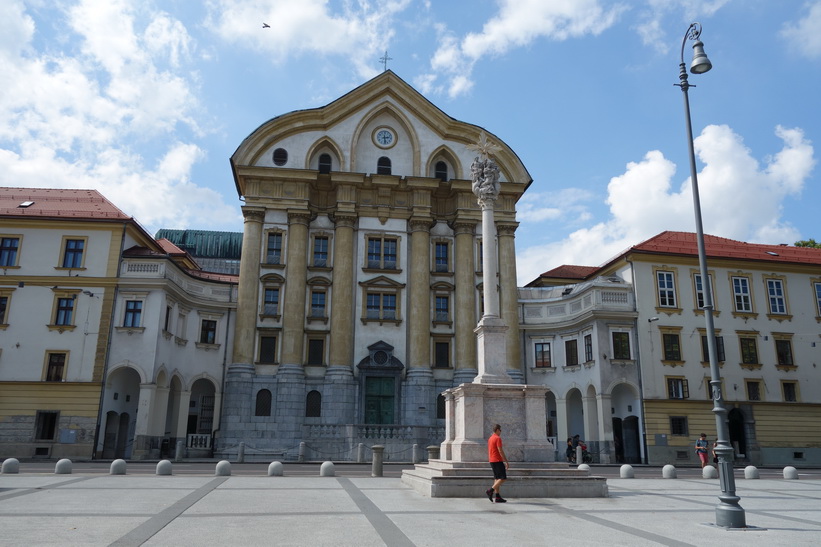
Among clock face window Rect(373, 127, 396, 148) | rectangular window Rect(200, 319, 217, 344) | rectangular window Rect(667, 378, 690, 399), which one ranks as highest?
clock face window Rect(373, 127, 396, 148)

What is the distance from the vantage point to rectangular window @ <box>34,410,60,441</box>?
3622 cm

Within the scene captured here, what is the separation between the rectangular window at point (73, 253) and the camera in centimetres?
3909

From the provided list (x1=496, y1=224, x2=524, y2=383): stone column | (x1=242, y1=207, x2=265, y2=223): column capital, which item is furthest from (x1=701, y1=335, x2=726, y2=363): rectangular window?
(x1=242, y1=207, x2=265, y2=223): column capital

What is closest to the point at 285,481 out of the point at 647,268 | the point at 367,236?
the point at 367,236

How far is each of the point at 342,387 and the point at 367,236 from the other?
35.8ft

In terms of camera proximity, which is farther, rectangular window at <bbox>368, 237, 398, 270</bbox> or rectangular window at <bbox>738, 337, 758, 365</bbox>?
rectangular window at <bbox>368, 237, 398, 270</bbox>

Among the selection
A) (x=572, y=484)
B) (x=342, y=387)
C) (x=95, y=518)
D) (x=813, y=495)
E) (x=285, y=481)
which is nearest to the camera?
(x=95, y=518)

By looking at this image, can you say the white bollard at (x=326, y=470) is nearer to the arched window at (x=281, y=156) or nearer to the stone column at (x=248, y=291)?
the stone column at (x=248, y=291)

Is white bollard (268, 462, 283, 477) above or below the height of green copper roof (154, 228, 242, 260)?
below

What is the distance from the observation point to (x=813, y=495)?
18.5m

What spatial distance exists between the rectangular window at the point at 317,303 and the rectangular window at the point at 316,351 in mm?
1850

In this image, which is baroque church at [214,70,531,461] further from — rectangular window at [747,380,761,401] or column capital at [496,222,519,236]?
rectangular window at [747,380,761,401]

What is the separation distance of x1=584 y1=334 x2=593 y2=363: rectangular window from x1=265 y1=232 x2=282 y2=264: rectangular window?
70.7ft

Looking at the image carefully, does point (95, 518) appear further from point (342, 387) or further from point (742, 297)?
point (742, 297)
